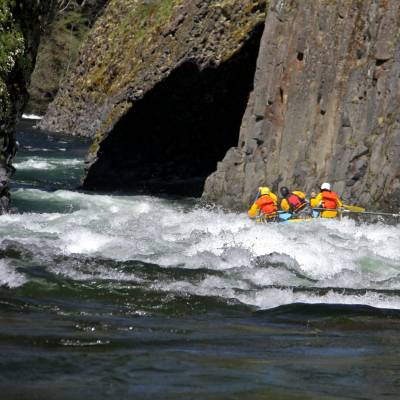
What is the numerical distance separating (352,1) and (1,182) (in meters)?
9.38

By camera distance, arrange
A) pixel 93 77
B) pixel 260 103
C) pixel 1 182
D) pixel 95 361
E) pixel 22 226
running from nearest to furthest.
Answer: pixel 95 361, pixel 22 226, pixel 1 182, pixel 260 103, pixel 93 77

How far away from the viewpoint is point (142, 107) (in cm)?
2753

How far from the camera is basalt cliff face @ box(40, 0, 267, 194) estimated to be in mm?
26469

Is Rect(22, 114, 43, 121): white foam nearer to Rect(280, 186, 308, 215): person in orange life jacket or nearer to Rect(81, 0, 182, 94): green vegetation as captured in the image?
Rect(81, 0, 182, 94): green vegetation

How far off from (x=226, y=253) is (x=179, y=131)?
1538cm

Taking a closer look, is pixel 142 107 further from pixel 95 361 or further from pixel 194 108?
pixel 95 361

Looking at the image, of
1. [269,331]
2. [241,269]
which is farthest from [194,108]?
[269,331]

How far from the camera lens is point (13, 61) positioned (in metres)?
18.1

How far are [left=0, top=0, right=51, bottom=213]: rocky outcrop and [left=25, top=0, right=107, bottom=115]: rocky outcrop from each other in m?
41.2

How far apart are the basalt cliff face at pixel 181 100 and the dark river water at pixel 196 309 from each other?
7.84m

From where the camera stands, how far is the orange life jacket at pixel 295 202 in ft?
63.4

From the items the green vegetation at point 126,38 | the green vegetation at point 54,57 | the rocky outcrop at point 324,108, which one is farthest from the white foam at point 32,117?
the rocky outcrop at point 324,108

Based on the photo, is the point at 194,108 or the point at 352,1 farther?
the point at 194,108

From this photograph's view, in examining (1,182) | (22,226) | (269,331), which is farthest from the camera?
(1,182)
